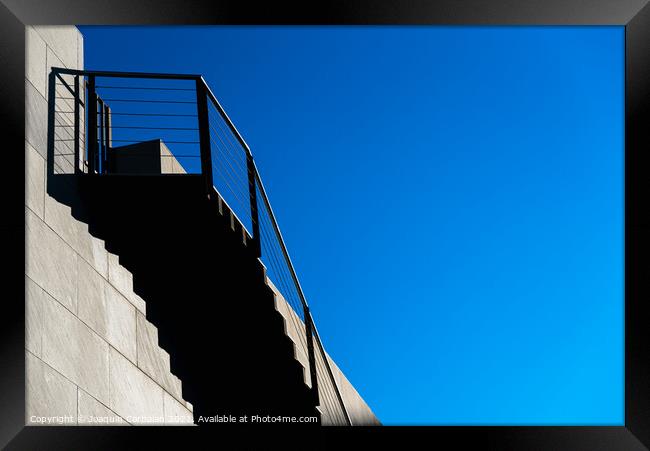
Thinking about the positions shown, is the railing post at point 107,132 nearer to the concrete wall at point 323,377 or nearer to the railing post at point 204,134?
the railing post at point 204,134

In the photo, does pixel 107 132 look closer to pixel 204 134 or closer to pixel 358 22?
pixel 204 134

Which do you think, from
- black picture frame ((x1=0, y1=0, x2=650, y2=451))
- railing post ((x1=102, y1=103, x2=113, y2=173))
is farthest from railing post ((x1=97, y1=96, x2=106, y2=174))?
black picture frame ((x1=0, y1=0, x2=650, y2=451))

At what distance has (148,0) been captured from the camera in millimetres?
5637

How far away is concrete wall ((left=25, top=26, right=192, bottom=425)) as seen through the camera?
711cm

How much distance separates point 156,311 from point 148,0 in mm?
4360

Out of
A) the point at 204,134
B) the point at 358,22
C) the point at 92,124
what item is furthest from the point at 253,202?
the point at 358,22

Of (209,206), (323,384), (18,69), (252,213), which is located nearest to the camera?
(18,69)

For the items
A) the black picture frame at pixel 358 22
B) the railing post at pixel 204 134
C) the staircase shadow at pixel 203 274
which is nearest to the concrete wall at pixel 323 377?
the staircase shadow at pixel 203 274

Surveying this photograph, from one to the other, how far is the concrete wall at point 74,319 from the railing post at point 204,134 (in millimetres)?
1383

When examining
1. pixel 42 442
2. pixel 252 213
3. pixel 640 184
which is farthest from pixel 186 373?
pixel 640 184

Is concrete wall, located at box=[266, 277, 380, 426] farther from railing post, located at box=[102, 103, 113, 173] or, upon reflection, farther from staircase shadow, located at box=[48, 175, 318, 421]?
railing post, located at box=[102, 103, 113, 173]

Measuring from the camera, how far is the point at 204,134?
26.6 feet

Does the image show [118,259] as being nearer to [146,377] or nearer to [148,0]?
[146,377]

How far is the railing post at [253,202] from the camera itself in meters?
8.08
